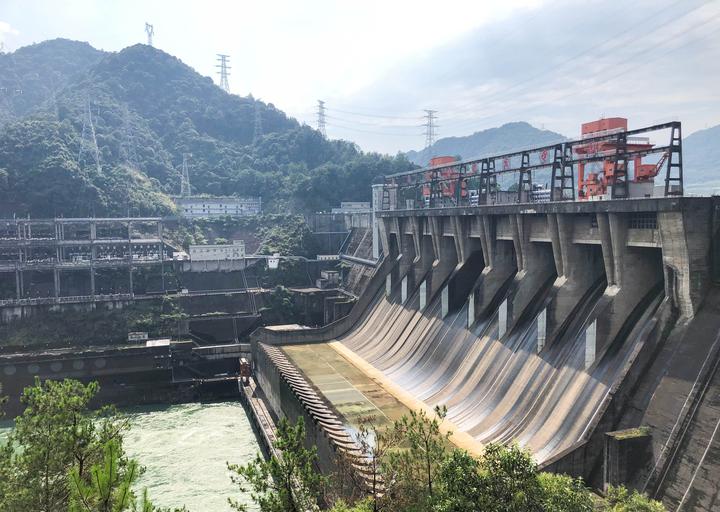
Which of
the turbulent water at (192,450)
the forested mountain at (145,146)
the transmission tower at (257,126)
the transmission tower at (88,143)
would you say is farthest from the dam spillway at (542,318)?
the transmission tower at (257,126)

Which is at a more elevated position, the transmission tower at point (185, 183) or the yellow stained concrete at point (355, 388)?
the transmission tower at point (185, 183)

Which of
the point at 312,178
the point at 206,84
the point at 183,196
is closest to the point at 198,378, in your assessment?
the point at 312,178

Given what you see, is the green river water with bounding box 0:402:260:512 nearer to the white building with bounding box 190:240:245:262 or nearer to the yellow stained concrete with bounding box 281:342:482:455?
the yellow stained concrete with bounding box 281:342:482:455

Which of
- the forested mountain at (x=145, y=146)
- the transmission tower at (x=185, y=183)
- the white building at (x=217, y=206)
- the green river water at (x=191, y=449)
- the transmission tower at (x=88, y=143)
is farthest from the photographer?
the transmission tower at (x=185, y=183)

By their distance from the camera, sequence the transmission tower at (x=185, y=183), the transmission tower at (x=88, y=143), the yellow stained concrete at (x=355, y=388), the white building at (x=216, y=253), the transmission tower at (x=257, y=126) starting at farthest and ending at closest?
the transmission tower at (x=257, y=126) < the transmission tower at (x=185, y=183) < the transmission tower at (x=88, y=143) < the white building at (x=216, y=253) < the yellow stained concrete at (x=355, y=388)

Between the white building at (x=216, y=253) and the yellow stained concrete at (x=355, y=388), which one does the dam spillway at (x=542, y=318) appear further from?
the white building at (x=216, y=253)

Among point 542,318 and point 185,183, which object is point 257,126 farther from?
point 542,318

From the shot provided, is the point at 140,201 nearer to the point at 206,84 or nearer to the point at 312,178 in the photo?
the point at 312,178
